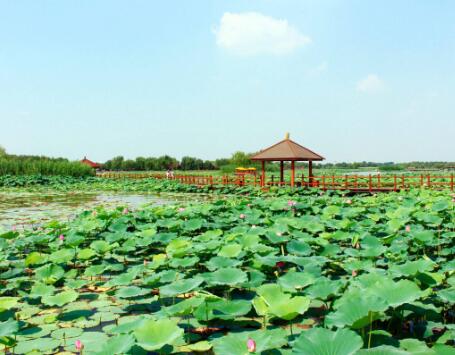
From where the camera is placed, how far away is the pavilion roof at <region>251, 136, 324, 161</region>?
14.1m

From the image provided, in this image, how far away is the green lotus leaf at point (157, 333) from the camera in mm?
1595

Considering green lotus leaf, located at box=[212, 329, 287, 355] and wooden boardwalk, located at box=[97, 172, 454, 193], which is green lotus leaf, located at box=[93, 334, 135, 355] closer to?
green lotus leaf, located at box=[212, 329, 287, 355]

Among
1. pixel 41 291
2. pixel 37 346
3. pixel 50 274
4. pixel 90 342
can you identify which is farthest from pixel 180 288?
pixel 50 274

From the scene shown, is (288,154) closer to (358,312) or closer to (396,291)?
(396,291)

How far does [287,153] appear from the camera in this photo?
14.3 m

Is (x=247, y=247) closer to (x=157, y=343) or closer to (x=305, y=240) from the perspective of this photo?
(x=305, y=240)

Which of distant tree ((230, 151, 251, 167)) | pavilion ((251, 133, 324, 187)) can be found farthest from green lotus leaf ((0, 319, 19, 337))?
distant tree ((230, 151, 251, 167))

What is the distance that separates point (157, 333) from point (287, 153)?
12.9 m

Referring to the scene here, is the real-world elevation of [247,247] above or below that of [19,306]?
above

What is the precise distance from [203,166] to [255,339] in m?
47.1

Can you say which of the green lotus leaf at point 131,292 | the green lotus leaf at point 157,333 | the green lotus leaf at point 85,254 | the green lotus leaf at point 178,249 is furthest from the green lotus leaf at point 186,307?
the green lotus leaf at point 85,254

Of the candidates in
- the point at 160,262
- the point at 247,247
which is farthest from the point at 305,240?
the point at 160,262

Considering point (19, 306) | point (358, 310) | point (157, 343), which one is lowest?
point (19, 306)

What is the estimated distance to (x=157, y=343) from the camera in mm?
1600
